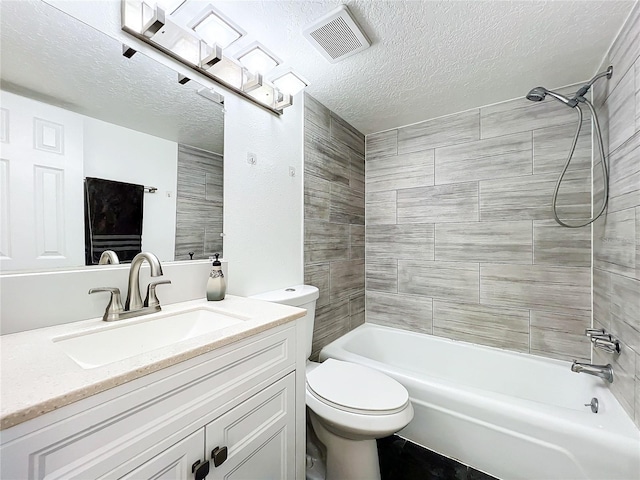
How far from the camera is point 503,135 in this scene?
6.44ft

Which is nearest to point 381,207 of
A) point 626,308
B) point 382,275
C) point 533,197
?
point 382,275

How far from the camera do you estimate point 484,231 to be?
6.65ft

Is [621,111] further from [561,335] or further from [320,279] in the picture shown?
[320,279]

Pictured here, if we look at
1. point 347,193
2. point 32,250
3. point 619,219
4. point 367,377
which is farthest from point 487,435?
point 32,250

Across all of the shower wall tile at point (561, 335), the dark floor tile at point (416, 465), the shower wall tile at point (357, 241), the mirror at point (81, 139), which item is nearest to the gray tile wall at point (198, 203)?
the mirror at point (81, 139)

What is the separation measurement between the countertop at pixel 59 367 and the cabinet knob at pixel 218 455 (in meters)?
0.28

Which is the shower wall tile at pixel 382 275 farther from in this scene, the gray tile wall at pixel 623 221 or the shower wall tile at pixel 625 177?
the shower wall tile at pixel 625 177

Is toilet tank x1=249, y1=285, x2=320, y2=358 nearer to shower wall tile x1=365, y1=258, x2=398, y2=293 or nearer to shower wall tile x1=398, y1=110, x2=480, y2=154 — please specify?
shower wall tile x1=365, y1=258, x2=398, y2=293

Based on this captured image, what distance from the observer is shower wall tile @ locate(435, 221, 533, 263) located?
1.90m

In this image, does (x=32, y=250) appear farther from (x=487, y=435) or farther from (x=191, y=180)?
(x=487, y=435)

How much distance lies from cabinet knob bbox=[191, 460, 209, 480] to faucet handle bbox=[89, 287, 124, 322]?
1.81 feet

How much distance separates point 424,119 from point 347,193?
884mm

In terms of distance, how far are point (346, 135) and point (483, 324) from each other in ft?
6.07

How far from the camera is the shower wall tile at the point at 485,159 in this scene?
1899 millimetres
